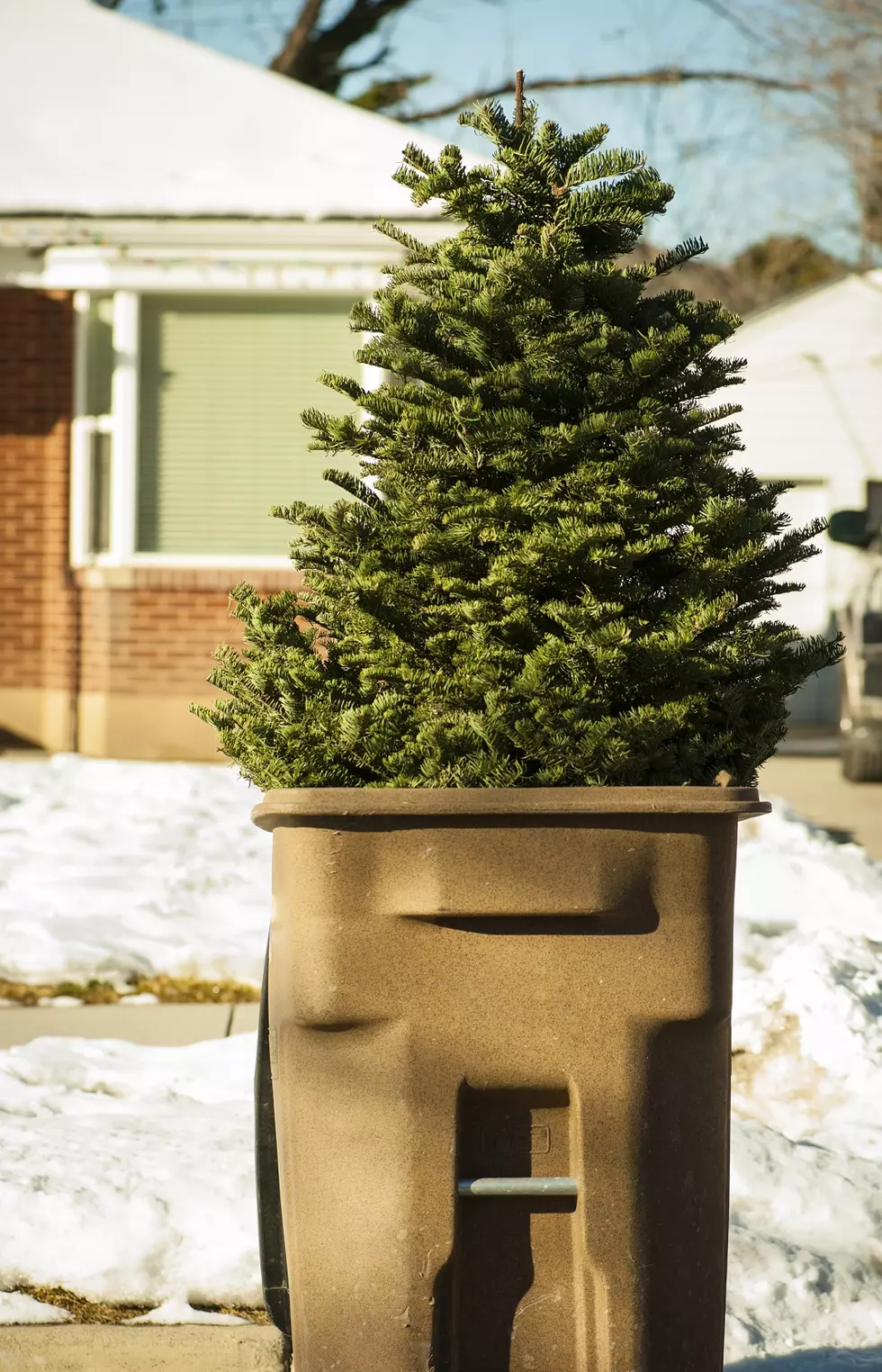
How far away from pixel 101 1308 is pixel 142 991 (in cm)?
249

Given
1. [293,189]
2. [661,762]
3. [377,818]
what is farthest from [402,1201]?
[293,189]

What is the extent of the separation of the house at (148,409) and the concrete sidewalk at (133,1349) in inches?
305

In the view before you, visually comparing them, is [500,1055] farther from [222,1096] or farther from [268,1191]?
[222,1096]

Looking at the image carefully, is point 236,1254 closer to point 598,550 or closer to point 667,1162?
point 667,1162

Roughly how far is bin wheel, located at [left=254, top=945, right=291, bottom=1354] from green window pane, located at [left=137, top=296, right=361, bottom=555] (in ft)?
27.4

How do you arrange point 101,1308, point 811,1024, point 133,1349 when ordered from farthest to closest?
point 811,1024 → point 101,1308 → point 133,1349

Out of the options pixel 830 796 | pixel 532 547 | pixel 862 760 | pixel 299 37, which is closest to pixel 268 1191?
pixel 532 547

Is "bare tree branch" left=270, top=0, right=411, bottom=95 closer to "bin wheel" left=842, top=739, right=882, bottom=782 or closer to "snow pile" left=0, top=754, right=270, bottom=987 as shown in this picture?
"bin wheel" left=842, top=739, right=882, bottom=782

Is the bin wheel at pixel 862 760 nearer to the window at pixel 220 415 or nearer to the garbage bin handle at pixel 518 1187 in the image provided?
the window at pixel 220 415

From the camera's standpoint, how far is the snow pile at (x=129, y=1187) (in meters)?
3.24

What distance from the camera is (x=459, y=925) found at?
225 centimetres

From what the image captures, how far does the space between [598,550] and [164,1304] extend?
186 cm

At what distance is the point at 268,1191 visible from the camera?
8.94 ft

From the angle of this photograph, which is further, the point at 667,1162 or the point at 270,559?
the point at 270,559
